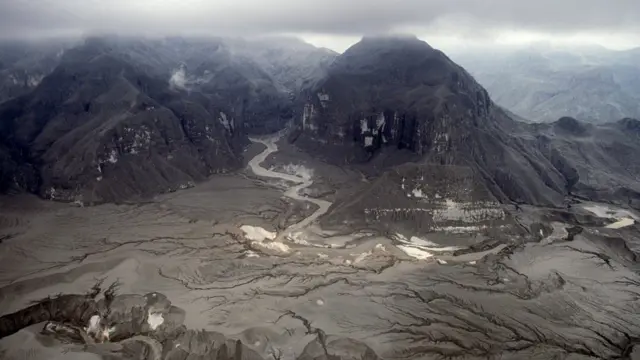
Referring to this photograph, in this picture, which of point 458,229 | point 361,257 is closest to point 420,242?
point 458,229

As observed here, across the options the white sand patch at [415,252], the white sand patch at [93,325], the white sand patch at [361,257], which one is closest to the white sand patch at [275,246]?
the white sand patch at [361,257]

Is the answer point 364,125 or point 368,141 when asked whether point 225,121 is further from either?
point 368,141

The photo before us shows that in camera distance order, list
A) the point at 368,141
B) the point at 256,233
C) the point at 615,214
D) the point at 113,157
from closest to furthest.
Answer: the point at 256,233, the point at 615,214, the point at 113,157, the point at 368,141

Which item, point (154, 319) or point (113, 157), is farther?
point (113, 157)

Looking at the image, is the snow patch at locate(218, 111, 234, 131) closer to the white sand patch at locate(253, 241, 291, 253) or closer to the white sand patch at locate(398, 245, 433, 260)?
the white sand patch at locate(253, 241, 291, 253)

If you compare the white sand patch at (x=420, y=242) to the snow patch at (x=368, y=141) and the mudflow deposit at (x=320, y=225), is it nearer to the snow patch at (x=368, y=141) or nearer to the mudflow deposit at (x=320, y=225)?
the mudflow deposit at (x=320, y=225)

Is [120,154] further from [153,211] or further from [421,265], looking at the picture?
[421,265]

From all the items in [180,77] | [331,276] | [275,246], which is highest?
[180,77]
